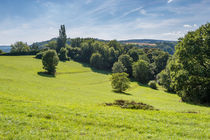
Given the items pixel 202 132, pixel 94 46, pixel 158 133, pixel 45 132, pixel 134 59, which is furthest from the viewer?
pixel 94 46

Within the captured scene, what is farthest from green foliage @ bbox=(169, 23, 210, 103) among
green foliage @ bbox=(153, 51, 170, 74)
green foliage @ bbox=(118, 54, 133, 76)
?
green foliage @ bbox=(153, 51, 170, 74)

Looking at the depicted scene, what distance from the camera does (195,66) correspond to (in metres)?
29.3

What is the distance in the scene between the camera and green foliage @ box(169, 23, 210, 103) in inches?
1137

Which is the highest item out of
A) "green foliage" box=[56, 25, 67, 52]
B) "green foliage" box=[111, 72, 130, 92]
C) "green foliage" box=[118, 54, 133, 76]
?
"green foliage" box=[56, 25, 67, 52]

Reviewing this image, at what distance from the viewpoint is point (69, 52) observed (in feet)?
407

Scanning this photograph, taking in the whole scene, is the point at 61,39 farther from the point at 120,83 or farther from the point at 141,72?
the point at 120,83

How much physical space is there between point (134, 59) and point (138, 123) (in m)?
97.2

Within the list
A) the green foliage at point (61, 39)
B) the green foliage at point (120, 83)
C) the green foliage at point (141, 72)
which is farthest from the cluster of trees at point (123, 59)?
the green foliage at point (120, 83)

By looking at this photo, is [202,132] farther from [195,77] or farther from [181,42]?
[181,42]

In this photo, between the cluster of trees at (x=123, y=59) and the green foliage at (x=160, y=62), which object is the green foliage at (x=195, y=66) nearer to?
the cluster of trees at (x=123, y=59)

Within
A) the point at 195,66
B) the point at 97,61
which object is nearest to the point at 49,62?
the point at 97,61

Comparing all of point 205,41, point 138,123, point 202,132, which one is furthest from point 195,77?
point 138,123

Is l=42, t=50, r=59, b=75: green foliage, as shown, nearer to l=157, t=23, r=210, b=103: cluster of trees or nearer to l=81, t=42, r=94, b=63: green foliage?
l=157, t=23, r=210, b=103: cluster of trees

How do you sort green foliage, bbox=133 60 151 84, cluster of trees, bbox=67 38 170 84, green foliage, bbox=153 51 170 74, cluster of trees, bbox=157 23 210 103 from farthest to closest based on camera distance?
green foliage, bbox=153 51 170 74
cluster of trees, bbox=67 38 170 84
green foliage, bbox=133 60 151 84
cluster of trees, bbox=157 23 210 103
